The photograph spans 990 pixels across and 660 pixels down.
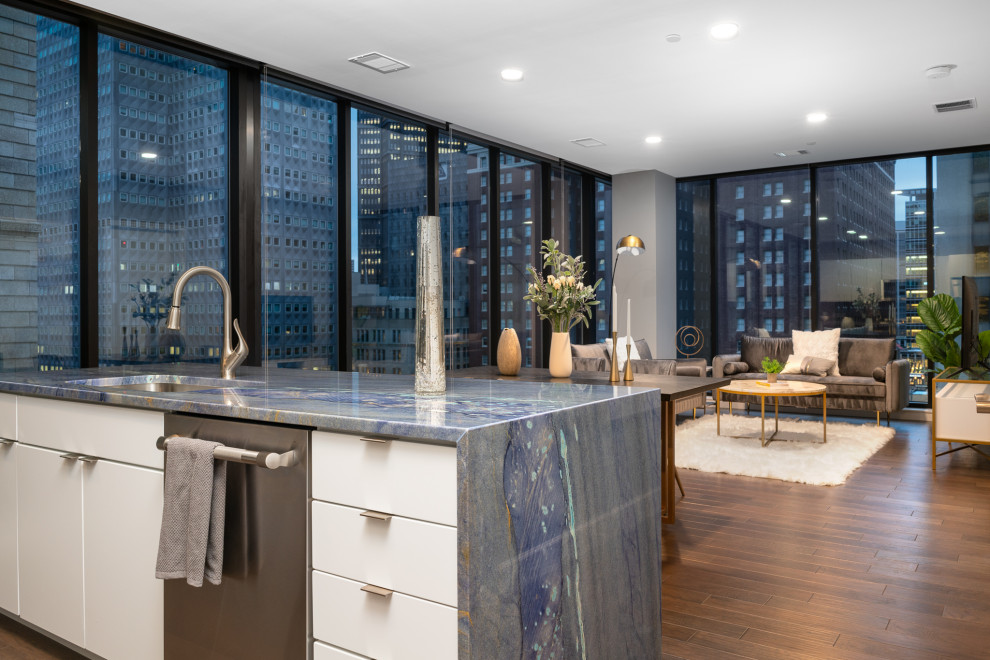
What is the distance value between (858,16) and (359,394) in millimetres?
3613

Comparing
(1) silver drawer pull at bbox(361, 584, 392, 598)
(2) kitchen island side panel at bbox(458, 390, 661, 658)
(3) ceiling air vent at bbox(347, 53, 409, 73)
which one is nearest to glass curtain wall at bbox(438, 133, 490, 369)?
(3) ceiling air vent at bbox(347, 53, 409, 73)

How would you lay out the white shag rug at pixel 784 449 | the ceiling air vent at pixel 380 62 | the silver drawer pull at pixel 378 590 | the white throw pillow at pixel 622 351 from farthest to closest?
the white throw pillow at pixel 622 351
the white shag rug at pixel 784 449
the ceiling air vent at pixel 380 62
the silver drawer pull at pixel 378 590

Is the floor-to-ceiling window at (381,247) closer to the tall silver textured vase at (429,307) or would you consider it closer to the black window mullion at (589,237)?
the black window mullion at (589,237)

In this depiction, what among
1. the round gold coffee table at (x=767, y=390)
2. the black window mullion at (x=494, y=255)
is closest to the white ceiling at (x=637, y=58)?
the black window mullion at (x=494, y=255)

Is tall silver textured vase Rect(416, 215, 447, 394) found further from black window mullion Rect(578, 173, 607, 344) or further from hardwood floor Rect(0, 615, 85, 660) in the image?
black window mullion Rect(578, 173, 607, 344)

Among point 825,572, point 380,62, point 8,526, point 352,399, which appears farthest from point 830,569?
point 380,62

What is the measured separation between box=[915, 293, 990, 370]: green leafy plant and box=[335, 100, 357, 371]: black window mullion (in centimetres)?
541

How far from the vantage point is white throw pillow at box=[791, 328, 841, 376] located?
24.5ft

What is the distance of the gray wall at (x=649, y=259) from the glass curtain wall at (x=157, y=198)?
5.02m

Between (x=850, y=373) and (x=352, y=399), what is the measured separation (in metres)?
6.83

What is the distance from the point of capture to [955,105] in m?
5.73

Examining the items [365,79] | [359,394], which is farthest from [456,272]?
[359,394]

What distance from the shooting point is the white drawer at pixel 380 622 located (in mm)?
1403

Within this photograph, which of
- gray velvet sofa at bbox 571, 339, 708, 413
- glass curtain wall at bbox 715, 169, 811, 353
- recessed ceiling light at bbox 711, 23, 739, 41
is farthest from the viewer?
glass curtain wall at bbox 715, 169, 811, 353
